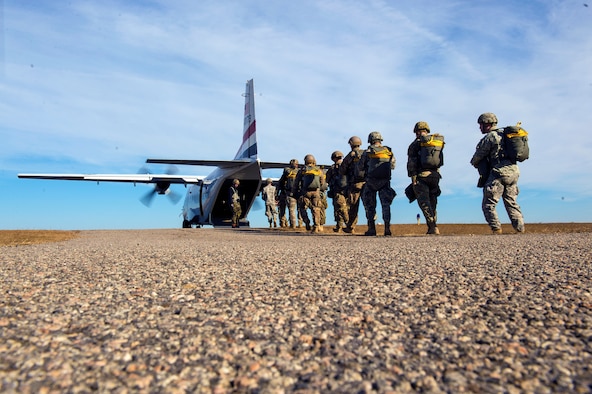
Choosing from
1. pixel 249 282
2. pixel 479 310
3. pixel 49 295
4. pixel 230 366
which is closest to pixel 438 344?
pixel 479 310

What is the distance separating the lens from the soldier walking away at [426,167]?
9930mm

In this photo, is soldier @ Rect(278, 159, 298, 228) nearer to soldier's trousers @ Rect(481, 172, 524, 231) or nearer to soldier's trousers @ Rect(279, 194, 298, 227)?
soldier's trousers @ Rect(279, 194, 298, 227)

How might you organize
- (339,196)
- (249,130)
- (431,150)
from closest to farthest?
(431,150) → (339,196) → (249,130)

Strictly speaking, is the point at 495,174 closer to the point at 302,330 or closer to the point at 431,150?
the point at 431,150

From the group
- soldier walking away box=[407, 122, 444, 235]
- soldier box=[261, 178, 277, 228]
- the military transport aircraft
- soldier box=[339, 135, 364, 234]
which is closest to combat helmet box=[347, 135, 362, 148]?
soldier box=[339, 135, 364, 234]

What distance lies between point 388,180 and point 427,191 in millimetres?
1112

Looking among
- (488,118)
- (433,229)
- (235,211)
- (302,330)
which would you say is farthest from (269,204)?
(302,330)

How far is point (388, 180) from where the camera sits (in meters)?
11.0

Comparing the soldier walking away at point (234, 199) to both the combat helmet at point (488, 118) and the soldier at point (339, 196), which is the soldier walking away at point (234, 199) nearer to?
the soldier at point (339, 196)

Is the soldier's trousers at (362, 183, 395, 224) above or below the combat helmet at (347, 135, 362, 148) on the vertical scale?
below

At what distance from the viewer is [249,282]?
3.62 m

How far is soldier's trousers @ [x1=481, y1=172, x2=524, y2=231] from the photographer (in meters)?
9.32

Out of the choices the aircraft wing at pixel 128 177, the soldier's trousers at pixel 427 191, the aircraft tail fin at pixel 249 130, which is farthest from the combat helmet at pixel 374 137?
the aircraft wing at pixel 128 177

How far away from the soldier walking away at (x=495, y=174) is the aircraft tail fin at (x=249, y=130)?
13.0m
